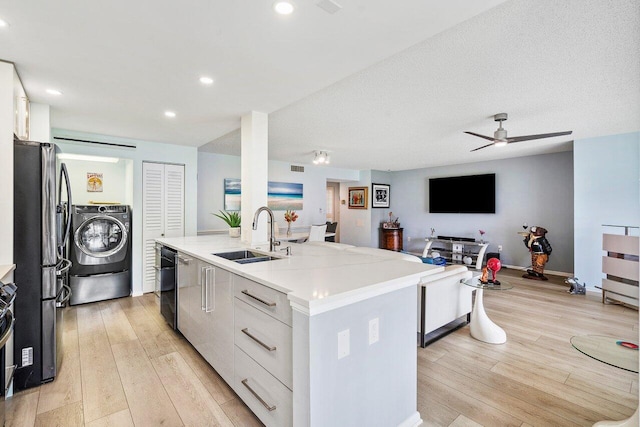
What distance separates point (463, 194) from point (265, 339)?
674cm

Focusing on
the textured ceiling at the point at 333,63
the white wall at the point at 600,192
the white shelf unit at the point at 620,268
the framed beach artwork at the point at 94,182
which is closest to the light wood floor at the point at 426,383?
the white shelf unit at the point at 620,268

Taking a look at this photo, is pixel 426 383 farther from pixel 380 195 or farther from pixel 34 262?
pixel 380 195

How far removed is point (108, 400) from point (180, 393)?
0.46 m

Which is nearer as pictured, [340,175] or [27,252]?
[27,252]

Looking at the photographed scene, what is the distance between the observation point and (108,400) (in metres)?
1.98

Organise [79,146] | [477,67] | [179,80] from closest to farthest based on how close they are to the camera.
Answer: [477,67] → [179,80] → [79,146]

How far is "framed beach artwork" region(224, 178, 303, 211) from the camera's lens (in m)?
5.98

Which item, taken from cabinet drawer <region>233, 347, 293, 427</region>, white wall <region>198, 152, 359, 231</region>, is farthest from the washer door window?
cabinet drawer <region>233, 347, 293, 427</region>

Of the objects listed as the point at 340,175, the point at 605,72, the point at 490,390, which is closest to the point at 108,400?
the point at 490,390

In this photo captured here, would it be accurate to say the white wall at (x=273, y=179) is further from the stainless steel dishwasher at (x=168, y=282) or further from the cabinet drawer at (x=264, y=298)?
the cabinet drawer at (x=264, y=298)

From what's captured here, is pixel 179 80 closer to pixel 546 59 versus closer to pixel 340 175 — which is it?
pixel 546 59

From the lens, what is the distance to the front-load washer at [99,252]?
380 cm

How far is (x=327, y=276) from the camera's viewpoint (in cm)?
169

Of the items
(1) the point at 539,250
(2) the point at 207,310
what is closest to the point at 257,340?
(2) the point at 207,310
